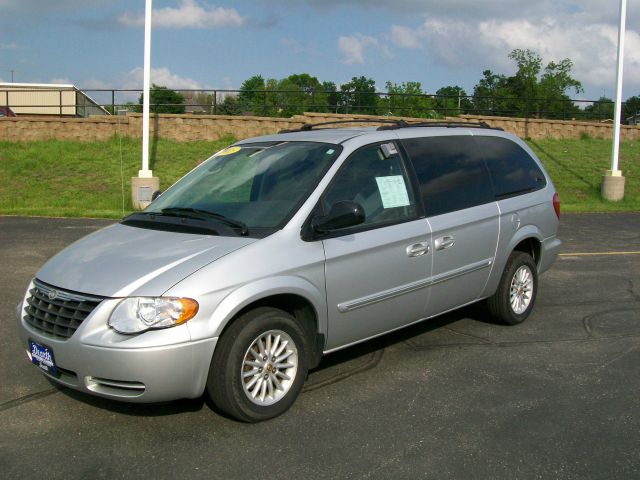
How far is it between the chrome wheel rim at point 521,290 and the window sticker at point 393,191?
177cm

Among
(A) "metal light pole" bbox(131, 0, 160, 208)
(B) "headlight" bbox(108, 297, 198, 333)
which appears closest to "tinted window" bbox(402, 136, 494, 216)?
(B) "headlight" bbox(108, 297, 198, 333)

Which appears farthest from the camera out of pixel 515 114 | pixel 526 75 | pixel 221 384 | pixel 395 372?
pixel 526 75

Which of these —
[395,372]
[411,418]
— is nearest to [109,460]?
[411,418]

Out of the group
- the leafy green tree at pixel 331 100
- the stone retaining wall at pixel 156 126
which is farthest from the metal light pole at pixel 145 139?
the leafy green tree at pixel 331 100

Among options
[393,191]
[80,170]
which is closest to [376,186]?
[393,191]

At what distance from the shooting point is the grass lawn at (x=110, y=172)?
19.0 m

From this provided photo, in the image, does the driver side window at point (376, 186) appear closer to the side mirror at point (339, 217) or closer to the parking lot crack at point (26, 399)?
the side mirror at point (339, 217)

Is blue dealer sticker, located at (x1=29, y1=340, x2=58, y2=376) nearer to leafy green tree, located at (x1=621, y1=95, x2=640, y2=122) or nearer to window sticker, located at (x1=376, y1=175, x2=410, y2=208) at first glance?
window sticker, located at (x1=376, y1=175, x2=410, y2=208)

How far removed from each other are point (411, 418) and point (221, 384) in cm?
124

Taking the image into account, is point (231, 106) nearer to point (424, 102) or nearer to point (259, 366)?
point (424, 102)

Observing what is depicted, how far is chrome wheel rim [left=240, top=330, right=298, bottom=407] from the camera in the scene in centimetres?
430

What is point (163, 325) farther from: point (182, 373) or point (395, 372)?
point (395, 372)

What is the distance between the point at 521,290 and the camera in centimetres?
671

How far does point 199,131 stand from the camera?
81.1 feet
